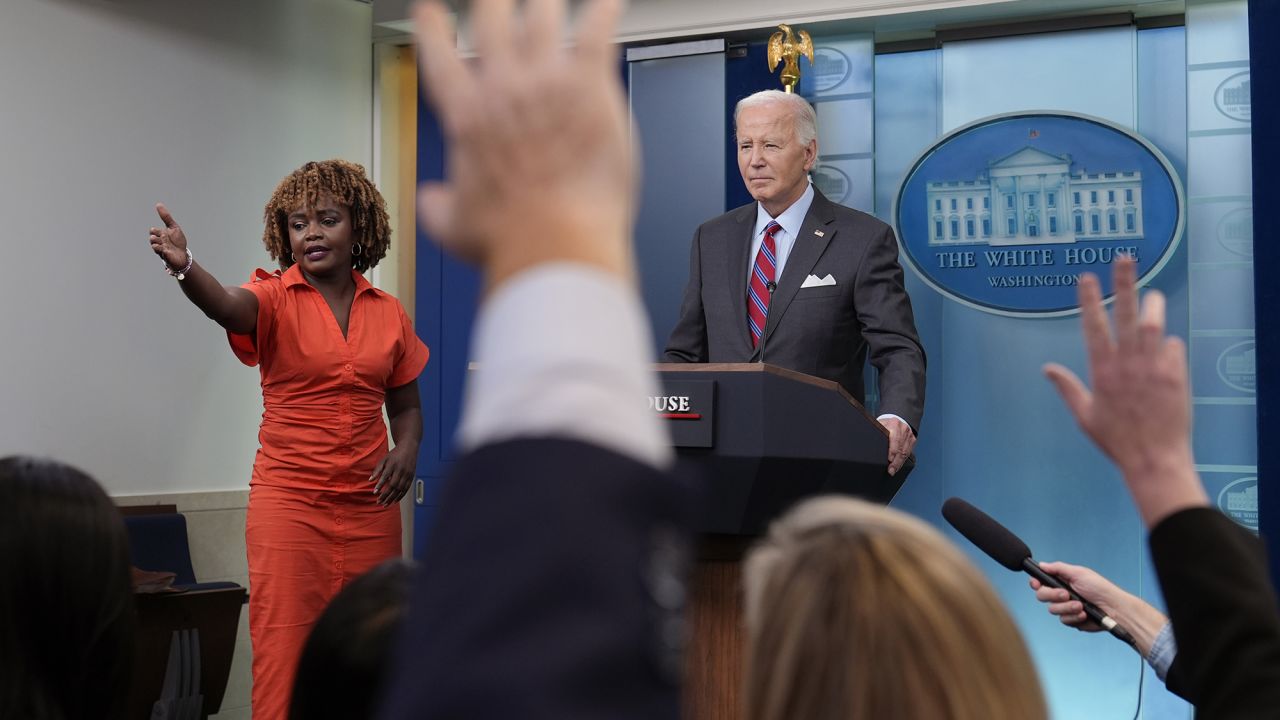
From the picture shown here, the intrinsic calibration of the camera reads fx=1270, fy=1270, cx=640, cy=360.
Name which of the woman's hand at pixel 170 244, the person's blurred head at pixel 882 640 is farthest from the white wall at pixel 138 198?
the person's blurred head at pixel 882 640

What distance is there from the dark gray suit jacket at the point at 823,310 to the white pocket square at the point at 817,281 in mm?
14

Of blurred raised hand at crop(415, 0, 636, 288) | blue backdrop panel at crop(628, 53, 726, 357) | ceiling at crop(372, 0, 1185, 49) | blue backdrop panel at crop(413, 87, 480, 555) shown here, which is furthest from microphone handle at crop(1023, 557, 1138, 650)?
blue backdrop panel at crop(413, 87, 480, 555)

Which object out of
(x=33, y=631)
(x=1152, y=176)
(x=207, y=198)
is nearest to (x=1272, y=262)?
(x=1152, y=176)

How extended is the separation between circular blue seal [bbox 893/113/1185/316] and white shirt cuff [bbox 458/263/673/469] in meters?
4.57

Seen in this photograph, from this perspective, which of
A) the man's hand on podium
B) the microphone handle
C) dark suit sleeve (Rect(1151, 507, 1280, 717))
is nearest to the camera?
dark suit sleeve (Rect(1151, 507, 1280, 717))

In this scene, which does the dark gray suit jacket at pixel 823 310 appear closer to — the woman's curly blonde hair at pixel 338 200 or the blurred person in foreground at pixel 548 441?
the woman's curly blonde hair at pixel 338 200

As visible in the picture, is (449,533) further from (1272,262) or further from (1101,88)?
(1101,88)

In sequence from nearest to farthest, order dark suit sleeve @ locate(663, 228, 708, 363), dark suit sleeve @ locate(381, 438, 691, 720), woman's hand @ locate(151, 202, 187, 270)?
dark suit sleeve @ locate(381, 438, 691, 720), woman's hand @ locate(151, 202, 187, 270), dark suit sleeve @ locate(663, 228, 708, 363)

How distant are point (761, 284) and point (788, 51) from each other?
1.28 m

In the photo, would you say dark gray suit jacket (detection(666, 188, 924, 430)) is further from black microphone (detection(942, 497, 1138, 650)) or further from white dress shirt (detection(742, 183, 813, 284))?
black microphone (detection(942, 497, 1138, 650))

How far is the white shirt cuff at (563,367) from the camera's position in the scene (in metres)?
0.40

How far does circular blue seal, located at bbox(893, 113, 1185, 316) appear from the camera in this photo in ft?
15.4

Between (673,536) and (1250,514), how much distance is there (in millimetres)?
4722

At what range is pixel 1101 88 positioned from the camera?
4.83m
